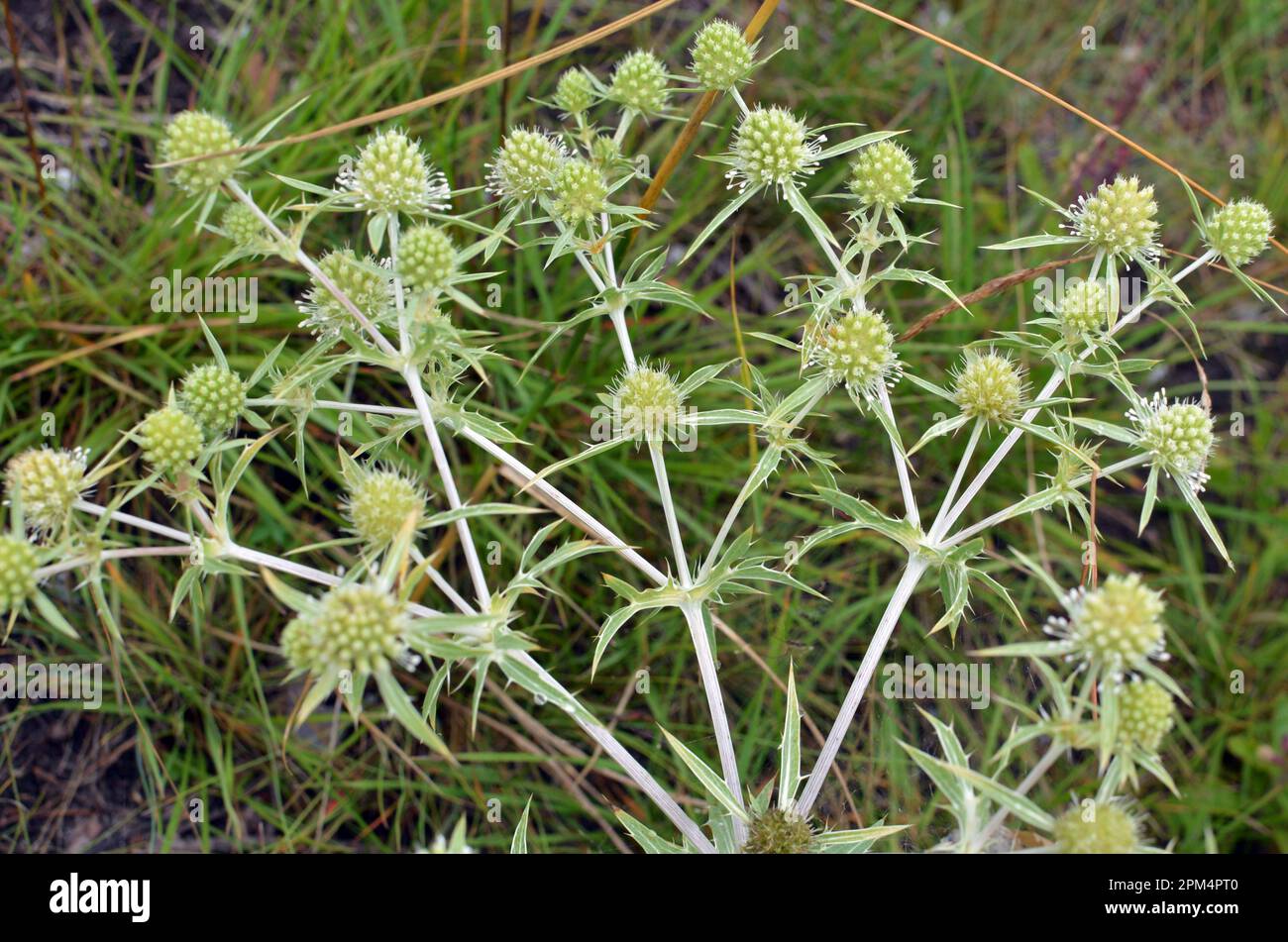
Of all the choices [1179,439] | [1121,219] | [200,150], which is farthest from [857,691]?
[200,150]

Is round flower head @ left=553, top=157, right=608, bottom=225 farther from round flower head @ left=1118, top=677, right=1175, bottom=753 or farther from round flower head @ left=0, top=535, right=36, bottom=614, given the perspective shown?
round flower head @ left=1118, top=677, right=1175, bottom=753

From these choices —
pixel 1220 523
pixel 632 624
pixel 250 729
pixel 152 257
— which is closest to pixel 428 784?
pixel 250 729

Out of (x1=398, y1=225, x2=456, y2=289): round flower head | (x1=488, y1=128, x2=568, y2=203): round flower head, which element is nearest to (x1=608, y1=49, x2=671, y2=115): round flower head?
(x1=488, y1=128, x2=568, y2=203): round flower head

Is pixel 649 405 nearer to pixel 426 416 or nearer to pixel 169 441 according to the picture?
pixel 426 416

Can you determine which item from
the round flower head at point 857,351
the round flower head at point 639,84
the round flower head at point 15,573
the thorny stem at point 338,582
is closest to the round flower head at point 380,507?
the thorny stem at point 338,582

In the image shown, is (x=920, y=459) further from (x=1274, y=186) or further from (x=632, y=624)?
(x=1274, y=186)

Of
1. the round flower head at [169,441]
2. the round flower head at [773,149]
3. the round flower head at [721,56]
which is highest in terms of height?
the round flower head at [721,56]

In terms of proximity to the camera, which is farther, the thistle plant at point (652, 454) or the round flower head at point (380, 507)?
the round flower head at point (380, 507)

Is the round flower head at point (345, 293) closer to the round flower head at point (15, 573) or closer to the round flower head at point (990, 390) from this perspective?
the round flower head at point (15, 573)
